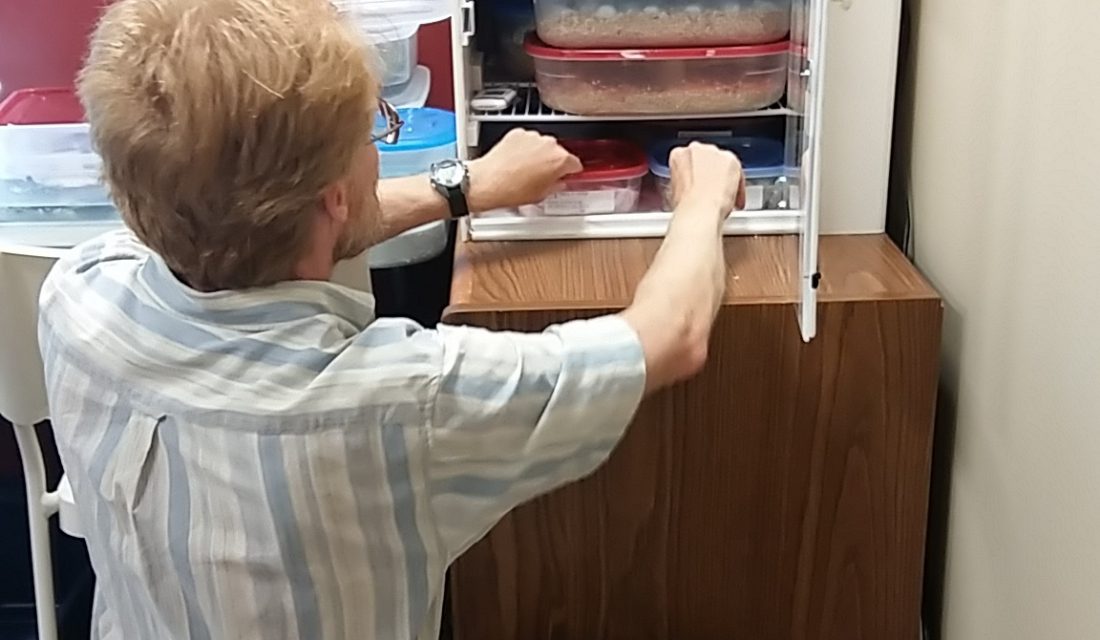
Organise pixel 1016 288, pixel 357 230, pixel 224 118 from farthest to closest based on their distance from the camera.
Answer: pixel 1016 288 < pixel 357 230 < pixel 224 118

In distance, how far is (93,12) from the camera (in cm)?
192

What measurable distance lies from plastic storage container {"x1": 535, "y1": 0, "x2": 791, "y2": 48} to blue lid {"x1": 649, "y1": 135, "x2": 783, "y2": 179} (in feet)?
0.45

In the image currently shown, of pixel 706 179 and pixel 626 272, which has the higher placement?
pixel 706 179

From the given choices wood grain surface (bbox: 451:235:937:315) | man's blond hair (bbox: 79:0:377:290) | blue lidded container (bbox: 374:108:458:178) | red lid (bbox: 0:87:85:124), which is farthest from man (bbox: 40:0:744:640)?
red lid (bbox: 0:87:85:124)

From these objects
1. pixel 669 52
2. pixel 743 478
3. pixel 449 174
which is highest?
pixel 669 52

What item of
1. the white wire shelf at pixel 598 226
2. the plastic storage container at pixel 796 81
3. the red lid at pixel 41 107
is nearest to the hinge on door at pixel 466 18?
the white wire shelf at pixel 598 226

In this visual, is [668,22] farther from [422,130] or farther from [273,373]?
[273,373]

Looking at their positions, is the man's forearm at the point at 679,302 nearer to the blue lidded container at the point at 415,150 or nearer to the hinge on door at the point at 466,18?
the hinge on door at the point at 466,18

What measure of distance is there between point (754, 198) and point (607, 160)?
6.9 inches

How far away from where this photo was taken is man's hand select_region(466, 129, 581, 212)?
1.36 metres

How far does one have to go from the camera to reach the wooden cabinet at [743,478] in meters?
1.31

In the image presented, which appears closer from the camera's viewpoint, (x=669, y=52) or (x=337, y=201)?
(x=337, y=201)

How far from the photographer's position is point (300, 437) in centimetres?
89

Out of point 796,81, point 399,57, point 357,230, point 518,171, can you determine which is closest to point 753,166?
point 796,81
